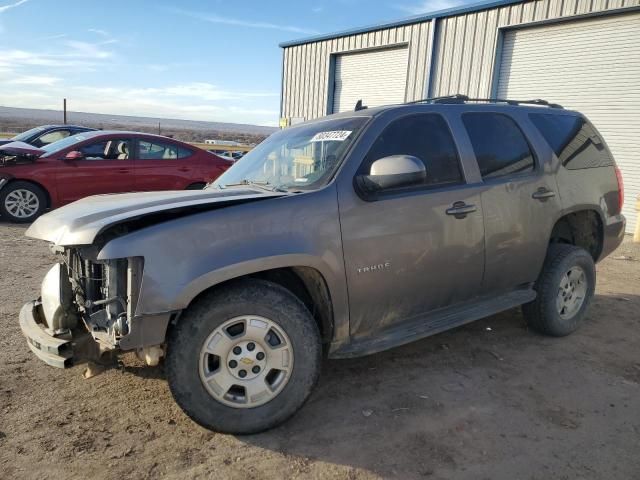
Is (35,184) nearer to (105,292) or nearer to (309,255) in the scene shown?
(105,292)

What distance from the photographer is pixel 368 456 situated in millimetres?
2619

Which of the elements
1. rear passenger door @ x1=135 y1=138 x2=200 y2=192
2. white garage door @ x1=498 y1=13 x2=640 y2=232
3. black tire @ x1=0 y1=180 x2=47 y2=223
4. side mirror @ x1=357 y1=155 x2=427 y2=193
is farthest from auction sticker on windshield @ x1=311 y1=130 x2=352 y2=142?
white garage door @ x1=498 y1=13 x2=640 y2=232

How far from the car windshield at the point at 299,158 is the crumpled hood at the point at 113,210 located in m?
0.29

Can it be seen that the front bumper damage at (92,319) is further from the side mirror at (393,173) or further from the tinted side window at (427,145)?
the tinted side window at (427,145)

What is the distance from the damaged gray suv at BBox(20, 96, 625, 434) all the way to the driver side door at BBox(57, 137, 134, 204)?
19.2 feet

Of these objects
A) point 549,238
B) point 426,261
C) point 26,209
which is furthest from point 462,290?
point 26,209

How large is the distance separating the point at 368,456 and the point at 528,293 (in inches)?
83.7

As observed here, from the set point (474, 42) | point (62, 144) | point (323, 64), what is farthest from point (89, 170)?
point (474, 42)

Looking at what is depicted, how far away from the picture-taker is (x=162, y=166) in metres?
9.29

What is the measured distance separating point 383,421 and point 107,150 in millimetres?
7943

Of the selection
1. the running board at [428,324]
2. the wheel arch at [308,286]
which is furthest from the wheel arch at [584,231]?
the wheel arch at [308,286]

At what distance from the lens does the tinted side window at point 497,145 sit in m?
3.67

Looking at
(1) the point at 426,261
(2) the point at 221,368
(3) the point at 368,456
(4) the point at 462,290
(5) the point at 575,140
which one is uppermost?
(5) the point at 575,140

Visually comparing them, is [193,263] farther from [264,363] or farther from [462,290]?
[462,290]
